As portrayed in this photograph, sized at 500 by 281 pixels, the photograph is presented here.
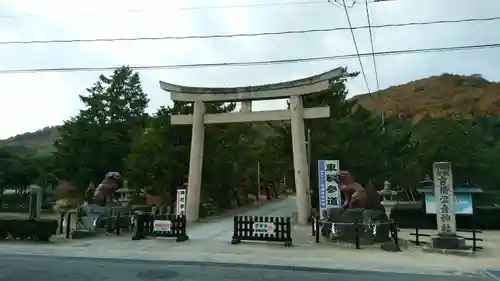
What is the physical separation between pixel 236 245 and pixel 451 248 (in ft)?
20.0

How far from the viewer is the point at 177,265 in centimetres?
949

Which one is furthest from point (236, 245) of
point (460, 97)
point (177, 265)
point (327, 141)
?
point (460, 97)

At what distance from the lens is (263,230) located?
12.9 metres

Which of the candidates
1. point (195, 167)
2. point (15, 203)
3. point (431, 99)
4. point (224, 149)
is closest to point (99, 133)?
point (15, 203)

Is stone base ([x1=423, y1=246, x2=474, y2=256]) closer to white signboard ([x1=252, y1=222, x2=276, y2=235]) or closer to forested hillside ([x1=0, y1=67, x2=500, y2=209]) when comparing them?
white signboard ([x1=252, y1=222, x2=276, y2=235])

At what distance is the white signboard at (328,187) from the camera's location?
1725 centimetres

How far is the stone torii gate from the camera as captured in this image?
18.5 m

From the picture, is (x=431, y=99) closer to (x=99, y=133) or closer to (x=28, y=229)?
(x=99, y=133)

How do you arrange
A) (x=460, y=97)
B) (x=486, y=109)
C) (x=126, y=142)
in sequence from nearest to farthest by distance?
1. (x=126, y=142)
2. (x=486, y=109)
3. (x=460, y=97)

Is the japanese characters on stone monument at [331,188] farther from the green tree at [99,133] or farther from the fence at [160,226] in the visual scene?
the green tree at [99,133]

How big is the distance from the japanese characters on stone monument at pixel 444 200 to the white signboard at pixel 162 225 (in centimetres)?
838

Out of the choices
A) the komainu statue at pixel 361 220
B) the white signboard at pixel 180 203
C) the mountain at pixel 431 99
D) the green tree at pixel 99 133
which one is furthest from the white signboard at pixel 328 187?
the mountain at pixel 431 99

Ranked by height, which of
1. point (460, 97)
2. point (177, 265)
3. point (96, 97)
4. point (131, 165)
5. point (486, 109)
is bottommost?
point (177, 265)

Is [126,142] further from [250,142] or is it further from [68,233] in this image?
[68,233]
